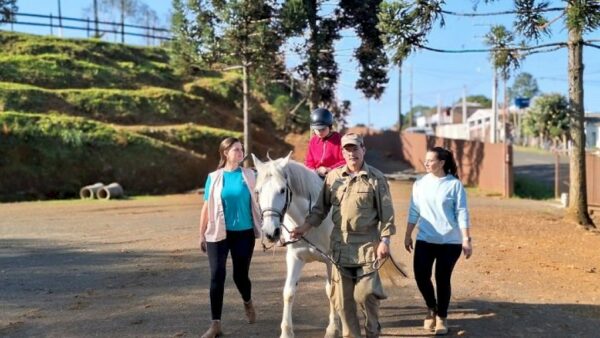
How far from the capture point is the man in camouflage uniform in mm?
4621

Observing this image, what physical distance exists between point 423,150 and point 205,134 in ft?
39.0

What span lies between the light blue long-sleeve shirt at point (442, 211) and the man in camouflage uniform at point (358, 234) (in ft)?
3.38

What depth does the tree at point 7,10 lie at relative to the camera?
1163 inches

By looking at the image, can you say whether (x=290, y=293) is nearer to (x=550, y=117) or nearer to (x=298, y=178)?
(x=298, y=178)

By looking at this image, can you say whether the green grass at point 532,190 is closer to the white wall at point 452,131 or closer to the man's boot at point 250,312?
the man's boot at point 250,312

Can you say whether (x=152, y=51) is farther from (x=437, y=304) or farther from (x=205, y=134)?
(x=437, y=304)

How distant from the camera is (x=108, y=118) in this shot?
95.5 feet

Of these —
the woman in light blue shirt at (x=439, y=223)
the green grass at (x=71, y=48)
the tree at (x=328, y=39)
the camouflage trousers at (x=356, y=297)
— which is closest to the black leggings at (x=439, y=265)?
the woman in light blue shirt at (x=439, y=223)

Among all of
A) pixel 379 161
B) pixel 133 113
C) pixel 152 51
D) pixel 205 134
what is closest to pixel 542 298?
pixel 205 134

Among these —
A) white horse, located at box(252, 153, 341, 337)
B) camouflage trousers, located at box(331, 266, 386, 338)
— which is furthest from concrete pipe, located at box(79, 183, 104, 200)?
camouflage trousers, located at box(331, 266, 386, 338)

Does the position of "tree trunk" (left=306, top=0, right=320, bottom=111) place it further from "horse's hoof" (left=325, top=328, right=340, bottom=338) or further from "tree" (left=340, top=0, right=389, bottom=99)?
"horse's hoof" (left=325, top=328, right=340, bottom=338)

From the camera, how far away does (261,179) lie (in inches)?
195

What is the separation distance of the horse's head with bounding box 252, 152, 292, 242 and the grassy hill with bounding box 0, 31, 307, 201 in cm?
2041

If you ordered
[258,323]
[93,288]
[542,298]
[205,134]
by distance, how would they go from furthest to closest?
[205,134] → [93,288] → [542,298] → [258,323]
